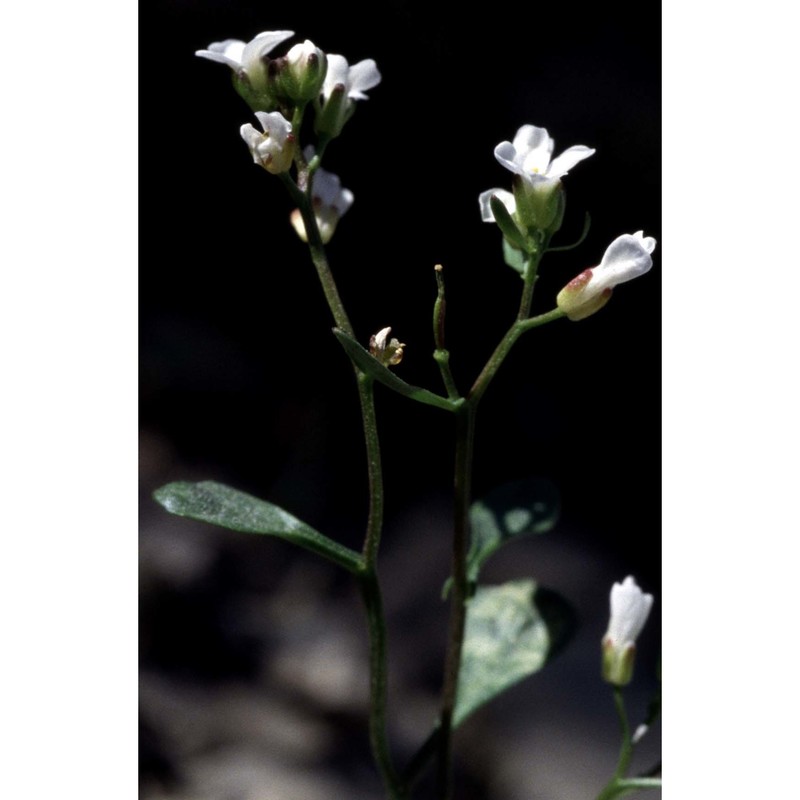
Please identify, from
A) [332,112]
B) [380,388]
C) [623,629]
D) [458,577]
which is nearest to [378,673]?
[458,577]

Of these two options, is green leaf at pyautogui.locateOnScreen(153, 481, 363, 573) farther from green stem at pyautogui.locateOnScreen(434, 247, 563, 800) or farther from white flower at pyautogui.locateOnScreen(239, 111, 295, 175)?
white flower at pyautogui.locateOnScreen(239, 111, 295, 175)

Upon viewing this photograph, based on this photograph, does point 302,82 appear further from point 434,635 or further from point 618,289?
point 434,635

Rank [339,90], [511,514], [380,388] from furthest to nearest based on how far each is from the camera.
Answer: [380,388] < [511,514] < [339,90]

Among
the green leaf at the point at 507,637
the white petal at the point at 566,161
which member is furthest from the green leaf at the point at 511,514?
the white petal at the point at 566,161

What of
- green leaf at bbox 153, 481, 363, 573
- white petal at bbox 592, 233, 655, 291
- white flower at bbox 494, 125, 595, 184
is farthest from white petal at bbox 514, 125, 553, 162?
green leaf at bbox 153, 481, 363, 573

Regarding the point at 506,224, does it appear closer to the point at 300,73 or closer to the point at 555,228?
the point at 555,228

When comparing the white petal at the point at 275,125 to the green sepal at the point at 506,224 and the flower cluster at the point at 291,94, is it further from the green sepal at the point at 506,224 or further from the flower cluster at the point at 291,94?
the green sepal at the point at 506,224
